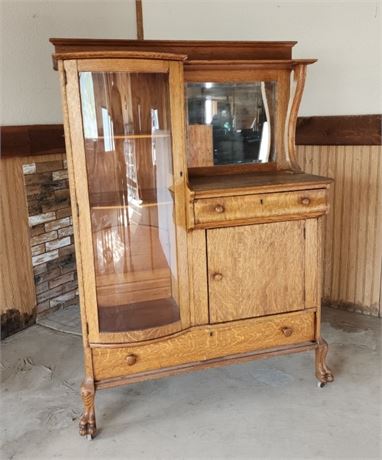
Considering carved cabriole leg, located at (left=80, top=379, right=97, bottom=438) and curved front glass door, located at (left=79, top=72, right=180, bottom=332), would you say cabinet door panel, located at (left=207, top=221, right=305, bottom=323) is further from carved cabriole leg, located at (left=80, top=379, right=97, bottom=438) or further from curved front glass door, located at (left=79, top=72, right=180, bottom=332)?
carved cabriole leg, located at (left=80, top=379, right=97, bottom=438)

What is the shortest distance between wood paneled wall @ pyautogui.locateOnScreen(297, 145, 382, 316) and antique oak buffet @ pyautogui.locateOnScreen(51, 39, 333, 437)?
0.69 meters

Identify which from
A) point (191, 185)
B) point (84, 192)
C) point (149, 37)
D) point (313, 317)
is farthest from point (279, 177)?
point (149, 37)

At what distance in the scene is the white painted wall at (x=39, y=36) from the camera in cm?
250

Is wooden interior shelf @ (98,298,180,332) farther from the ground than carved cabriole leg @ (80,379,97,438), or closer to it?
farther from the ground

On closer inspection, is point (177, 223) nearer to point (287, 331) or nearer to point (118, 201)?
point (118, 201)

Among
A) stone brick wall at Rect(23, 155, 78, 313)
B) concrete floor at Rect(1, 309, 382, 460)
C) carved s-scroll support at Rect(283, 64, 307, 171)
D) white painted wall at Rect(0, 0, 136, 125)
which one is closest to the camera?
concrete floor at Rect(1, 309, 382, 460)

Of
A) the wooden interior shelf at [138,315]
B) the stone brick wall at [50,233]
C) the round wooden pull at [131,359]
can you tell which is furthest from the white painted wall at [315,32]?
the round wooden pull at [131,359]

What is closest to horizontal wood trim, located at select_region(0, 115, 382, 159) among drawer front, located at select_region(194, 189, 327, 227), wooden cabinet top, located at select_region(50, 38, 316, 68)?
→ wooden cabinet top, located at select_region(50, 38, 316, 68)

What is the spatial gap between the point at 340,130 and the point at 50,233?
5.94ft

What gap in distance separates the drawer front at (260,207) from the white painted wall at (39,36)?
1392 mm

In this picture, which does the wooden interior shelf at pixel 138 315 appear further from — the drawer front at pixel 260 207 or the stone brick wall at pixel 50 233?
the stone brick wall at pixel 50 233

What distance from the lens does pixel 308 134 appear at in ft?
9.02

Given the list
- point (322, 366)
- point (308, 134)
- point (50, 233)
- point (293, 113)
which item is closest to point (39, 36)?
point (50, 233)

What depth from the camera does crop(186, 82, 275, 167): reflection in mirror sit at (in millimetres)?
2062
